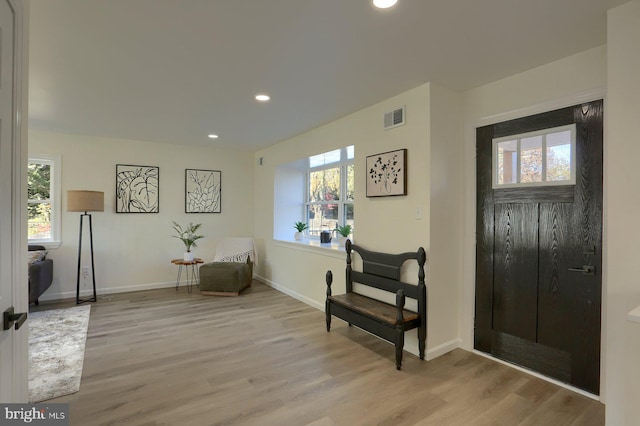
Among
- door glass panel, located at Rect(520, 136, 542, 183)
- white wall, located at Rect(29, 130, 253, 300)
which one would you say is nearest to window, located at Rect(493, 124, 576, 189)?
door glass panel, located at Rect(520, 136, 542, 183)

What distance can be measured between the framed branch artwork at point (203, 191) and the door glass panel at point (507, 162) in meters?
4.59

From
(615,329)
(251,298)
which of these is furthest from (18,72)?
(251,298)

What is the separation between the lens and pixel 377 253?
3.28m

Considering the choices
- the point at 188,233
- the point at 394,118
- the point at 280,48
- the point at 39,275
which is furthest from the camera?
the point at 188,233

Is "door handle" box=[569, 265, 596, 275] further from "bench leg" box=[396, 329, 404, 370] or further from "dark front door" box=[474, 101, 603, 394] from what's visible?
"bench leg" box=[396, 329, 404, 370]

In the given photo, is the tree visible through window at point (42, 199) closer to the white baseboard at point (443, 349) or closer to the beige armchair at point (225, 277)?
the beige armchair at point (225, 277)

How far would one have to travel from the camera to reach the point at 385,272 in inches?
125

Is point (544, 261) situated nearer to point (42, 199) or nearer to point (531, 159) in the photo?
point (531, 159)

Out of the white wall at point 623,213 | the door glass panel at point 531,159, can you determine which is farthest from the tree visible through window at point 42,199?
the white wall at point 623,213

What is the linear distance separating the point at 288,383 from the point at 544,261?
7.10ft

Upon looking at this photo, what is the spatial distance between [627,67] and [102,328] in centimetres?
483

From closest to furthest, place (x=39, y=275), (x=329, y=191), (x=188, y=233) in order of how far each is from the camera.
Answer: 1. (x=39, y=275)
2. (x=329, y=191)
3. (x=188, y=233)

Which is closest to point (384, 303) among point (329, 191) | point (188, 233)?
point (329, 191)

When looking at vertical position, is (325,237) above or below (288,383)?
above
